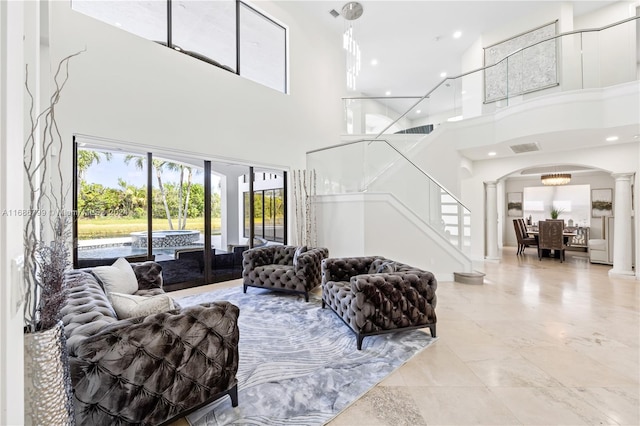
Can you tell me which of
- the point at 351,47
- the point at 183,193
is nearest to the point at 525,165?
the point at 351,47

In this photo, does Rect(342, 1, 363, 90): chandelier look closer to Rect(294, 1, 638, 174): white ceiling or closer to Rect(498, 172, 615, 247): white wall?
Rect(294, 1, 638, 174): white ceiling

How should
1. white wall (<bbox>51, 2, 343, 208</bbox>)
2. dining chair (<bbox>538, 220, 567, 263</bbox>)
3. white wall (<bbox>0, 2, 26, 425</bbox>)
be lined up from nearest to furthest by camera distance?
white wall (<bbox>0, 2, 26, 425</bbox>)
white wall (<bbox>51, 2, 343, 208</bbox>)
dining chair (<bbox>538, 220, 567, 263</bbox>)

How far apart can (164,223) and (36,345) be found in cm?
425

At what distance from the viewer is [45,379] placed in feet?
3.96

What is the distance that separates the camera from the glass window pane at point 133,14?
4.28 meters

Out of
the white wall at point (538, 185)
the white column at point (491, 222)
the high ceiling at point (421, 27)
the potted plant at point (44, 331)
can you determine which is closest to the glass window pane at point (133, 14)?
the high ceiling at point (421, 27)

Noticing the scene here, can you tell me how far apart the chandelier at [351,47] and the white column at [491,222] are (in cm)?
523

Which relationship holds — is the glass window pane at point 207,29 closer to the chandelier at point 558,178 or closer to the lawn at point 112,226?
the lawn at point 112,226

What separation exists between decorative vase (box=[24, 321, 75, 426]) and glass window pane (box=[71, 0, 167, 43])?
4988mm

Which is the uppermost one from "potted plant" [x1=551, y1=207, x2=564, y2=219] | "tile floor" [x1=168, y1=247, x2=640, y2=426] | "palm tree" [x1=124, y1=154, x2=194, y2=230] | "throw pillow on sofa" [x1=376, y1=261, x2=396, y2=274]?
"palm tree" [x1=124, y1=154, x2=194, y2=230]

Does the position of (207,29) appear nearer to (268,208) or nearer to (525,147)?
(268,208)

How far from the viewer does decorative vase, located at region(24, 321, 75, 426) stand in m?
1.16

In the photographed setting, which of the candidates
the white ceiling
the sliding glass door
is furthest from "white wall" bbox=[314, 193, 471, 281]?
the white ceiling

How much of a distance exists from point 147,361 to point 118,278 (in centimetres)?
197
